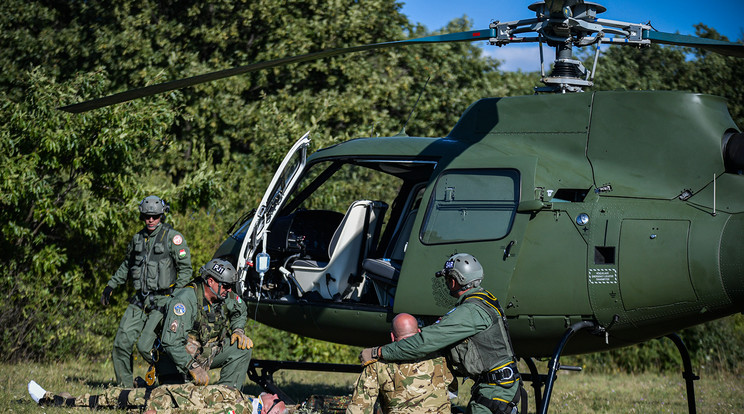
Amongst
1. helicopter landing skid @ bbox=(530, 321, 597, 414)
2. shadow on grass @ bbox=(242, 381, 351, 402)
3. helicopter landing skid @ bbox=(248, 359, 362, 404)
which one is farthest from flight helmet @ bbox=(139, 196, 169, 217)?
helicopter landing skid @ bbox=(530, 321, 597, 414)

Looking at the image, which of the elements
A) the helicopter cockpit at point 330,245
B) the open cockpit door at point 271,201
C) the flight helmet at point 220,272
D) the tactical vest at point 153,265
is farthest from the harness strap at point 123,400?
the tactical vest at point 153,265

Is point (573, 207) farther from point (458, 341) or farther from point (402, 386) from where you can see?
point (402, 386)

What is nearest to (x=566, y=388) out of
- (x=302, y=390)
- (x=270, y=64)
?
(x=302, y=390)

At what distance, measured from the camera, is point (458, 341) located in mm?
5176

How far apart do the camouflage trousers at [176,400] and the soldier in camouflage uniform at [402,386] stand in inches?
69.1

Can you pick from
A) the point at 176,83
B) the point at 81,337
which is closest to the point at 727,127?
the point at 176,83

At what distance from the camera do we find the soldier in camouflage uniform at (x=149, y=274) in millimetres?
8234

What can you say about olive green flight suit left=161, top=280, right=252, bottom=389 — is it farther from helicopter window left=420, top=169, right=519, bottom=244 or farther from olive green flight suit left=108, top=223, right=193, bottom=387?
helicopter window left=420, top=169, right=519, bottom=244

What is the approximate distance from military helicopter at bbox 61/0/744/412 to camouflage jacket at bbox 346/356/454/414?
0.83 metres

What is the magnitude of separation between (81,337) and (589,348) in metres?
7.93

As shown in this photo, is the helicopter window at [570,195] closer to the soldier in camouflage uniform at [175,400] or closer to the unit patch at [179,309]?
the soldier in camouflage uniform at [175,400]

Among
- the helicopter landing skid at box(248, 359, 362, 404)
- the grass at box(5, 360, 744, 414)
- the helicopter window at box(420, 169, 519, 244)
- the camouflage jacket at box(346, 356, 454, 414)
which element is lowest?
the grass at box(5, 360, 744, 414)

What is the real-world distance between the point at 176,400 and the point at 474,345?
2.67m

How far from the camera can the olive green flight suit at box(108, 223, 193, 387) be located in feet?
27.0
